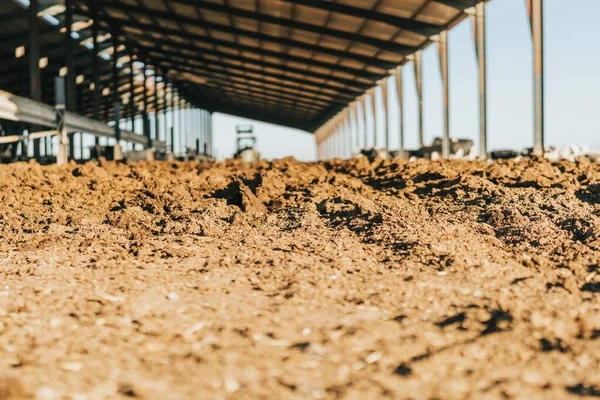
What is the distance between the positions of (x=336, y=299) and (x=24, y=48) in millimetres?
24606

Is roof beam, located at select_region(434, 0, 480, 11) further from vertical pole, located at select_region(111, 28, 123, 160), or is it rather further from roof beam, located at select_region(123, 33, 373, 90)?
vertical pole, located at select_region(111, 28, 123, 160)

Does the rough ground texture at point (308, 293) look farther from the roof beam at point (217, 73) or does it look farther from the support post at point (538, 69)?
the roof beam at point (217, 73)

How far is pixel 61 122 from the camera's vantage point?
1477cm

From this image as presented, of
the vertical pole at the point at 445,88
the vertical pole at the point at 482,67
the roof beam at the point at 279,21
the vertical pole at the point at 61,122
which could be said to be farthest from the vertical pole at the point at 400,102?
the vertical pole at the point at 61,122

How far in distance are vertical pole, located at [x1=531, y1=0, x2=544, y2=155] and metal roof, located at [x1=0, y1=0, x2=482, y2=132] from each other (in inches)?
102

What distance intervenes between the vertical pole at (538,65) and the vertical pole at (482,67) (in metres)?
2.28

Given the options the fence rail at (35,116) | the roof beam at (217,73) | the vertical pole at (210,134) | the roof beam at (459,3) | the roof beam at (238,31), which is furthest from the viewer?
the vertical pole at (210,134)

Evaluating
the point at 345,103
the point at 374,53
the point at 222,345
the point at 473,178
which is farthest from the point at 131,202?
the point at 345,103

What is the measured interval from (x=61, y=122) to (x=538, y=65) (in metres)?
12.1

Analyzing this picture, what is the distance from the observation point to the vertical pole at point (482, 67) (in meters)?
16.3

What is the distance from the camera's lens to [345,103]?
37.1 m

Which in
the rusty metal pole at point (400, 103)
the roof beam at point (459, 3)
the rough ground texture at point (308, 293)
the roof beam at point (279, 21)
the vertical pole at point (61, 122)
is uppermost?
the roof beam at point (279, 21)

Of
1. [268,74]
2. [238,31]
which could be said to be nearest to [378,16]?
[238,31]

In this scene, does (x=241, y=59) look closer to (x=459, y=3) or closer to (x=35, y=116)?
(x=459, y=3)
